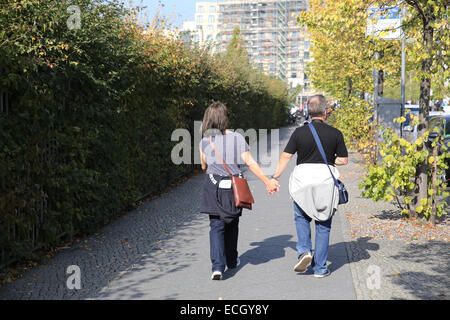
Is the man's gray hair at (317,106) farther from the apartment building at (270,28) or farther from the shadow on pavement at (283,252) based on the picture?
the apartment building at (270,28)

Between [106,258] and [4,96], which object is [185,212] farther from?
[4,96]

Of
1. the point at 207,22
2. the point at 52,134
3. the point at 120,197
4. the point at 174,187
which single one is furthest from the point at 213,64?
the point at 207,22

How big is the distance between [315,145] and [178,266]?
2.03m

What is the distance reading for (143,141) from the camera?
10227 millimetres

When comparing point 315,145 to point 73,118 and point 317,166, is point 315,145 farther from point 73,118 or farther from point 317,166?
point 73,118

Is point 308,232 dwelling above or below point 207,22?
below

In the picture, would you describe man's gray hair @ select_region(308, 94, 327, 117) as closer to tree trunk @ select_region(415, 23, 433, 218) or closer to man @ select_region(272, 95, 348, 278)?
man @ select_region(272, 95, 348, 278)

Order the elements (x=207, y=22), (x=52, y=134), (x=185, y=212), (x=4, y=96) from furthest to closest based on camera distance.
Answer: (x=207, y=22), (x=185, y=212), (x=52, y=134), (x=4, y=96)

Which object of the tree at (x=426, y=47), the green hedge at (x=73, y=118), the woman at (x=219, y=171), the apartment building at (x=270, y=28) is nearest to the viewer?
the green hedge at (x=73, y=118)

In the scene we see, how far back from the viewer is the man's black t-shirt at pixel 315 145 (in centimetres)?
581

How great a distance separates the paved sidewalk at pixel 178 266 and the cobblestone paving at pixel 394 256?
16 cm

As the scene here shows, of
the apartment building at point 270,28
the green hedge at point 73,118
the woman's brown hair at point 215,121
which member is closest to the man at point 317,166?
the woman's brown hair at point 215,121

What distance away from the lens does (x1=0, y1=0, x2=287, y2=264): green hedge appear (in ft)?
18.6

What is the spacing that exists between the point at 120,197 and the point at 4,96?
3.34 meters
